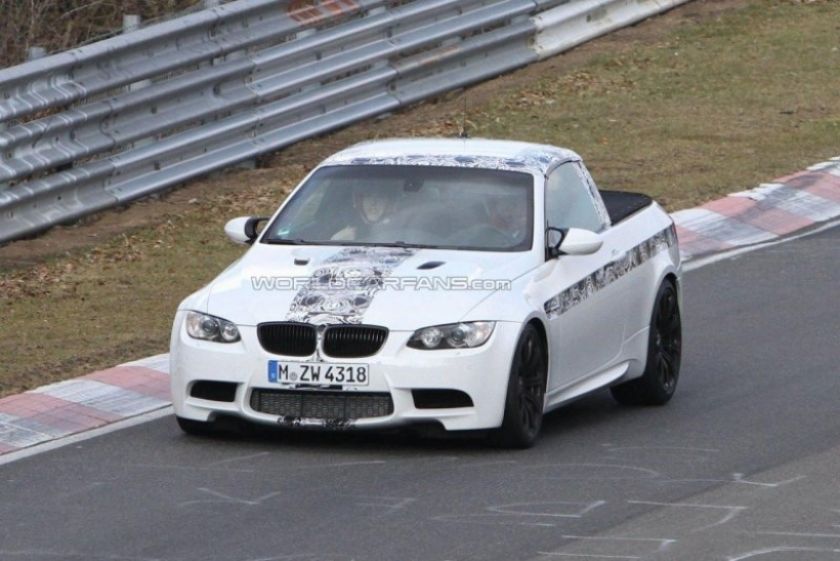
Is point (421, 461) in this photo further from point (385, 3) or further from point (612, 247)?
point (385, 3)

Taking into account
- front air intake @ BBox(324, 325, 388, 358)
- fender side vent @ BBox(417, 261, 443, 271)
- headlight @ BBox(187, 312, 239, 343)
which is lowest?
front air intake @ BBox(324, 325, 388, 358)

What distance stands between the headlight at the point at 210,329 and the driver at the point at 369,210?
3.23ft

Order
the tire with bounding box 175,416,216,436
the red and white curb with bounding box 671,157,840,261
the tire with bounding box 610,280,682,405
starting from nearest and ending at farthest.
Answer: the tire with bounding box 175,416,216,436 < the tire with bounding box 610,280,682,405 < the red and white curb with bounding box 671,157,840,261

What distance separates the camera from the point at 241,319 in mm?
9336

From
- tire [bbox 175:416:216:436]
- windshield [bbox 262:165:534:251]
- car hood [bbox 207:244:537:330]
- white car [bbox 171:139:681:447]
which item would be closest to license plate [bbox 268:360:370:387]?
white car [bbox 171:139:681:447]

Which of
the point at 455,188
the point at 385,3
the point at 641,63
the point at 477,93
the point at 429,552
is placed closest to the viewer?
the point at 429,552

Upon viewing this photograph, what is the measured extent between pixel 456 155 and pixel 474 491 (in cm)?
253

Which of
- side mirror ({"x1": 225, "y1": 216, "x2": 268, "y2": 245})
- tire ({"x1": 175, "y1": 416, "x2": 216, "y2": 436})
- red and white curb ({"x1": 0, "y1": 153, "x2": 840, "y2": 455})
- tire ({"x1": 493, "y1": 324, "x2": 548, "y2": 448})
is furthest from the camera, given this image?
side mirror ({"x1": 225, "y1": 216, "x2": 268, "y2": 245})

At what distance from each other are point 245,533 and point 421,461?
1538 millimetres

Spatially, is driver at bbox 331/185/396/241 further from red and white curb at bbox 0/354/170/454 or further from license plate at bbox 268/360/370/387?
red and white curb at bbox 0/354/170/454

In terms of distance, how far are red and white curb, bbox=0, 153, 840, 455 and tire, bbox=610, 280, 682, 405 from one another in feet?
8.17

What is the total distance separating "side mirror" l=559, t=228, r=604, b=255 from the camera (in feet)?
32.3

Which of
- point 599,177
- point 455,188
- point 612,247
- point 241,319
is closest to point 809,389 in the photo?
point 612,247

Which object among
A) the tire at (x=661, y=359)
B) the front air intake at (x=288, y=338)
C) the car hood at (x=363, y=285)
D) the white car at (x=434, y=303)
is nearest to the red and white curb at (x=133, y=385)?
the white car at (x=434, y=303)
